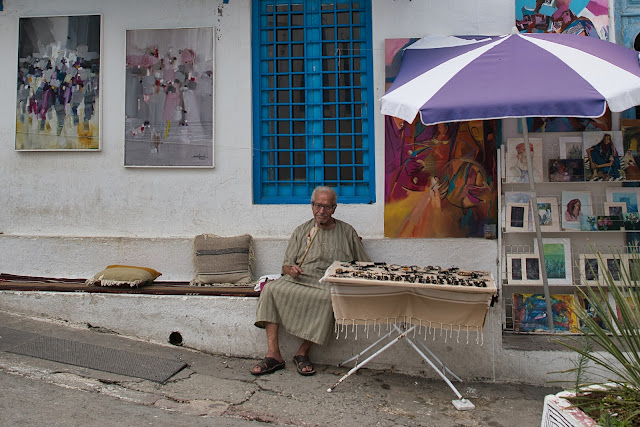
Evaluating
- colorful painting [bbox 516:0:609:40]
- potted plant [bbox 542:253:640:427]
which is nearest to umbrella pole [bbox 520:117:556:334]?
colorful painting [bbox 516:0:609:40]

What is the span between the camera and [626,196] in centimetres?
545

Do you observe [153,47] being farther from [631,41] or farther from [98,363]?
[631,41]

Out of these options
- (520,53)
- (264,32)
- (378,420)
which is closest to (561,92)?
(520,53)

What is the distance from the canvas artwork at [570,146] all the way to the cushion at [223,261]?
2.95 metres

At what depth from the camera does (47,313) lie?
5398mm

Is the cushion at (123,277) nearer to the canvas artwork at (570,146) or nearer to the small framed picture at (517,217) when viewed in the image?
the small framed picture at (517,217)

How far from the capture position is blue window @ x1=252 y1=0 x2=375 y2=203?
577 cm

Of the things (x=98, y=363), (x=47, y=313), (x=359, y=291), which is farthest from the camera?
(x=47, y=313)

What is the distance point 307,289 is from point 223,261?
1109mm

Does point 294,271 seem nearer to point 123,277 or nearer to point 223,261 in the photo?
point 223,261

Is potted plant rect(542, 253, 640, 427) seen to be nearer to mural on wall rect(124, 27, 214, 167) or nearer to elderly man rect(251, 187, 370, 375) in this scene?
elderly man rect(251, 187, 370, 375)

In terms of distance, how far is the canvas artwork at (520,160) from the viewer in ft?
17.8

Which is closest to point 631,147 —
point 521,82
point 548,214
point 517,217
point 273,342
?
point 548,214

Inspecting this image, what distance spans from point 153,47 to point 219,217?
1.76 m
